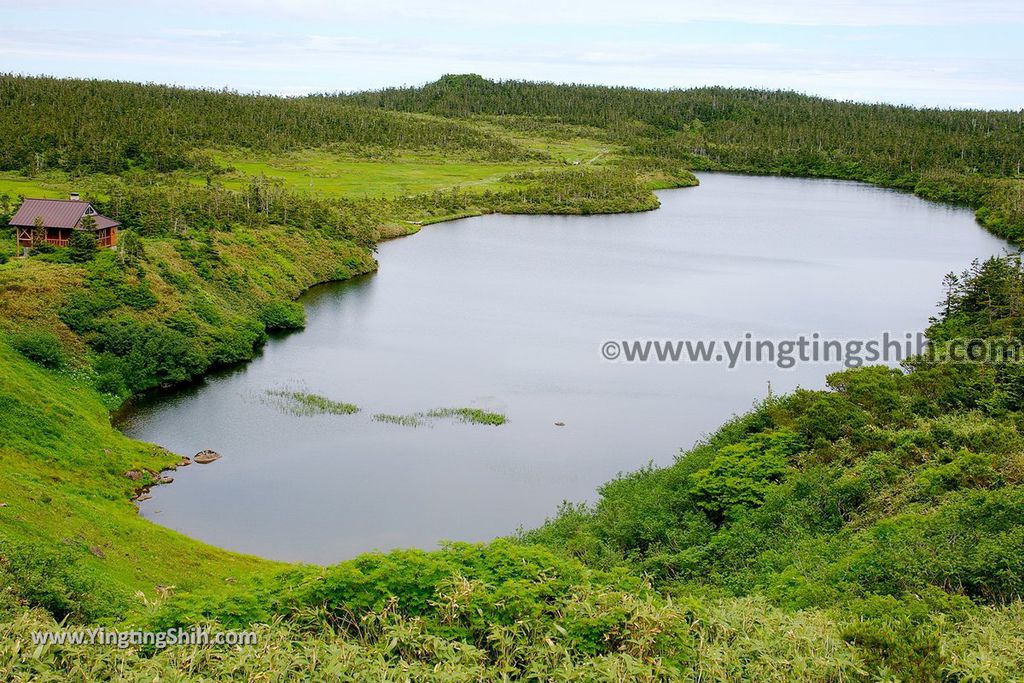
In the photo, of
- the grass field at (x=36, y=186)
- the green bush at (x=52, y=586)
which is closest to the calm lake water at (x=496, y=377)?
the green bush at (x=52, y=586)

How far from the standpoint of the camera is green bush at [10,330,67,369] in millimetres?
42622

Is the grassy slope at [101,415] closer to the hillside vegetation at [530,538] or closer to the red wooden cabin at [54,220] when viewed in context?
the hillside vegetation at [530,538]

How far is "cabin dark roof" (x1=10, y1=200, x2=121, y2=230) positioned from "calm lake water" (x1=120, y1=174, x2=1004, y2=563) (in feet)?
44.9

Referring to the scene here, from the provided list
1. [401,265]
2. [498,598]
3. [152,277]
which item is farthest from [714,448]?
[401,265]

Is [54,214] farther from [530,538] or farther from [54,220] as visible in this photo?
[530,538]

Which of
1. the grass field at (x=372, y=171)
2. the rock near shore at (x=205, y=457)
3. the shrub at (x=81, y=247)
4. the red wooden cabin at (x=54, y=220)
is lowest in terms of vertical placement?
the rock near shore at (x=205, y=457)

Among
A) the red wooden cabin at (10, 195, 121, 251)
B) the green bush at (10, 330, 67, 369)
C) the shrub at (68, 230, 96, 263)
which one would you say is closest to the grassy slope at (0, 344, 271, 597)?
the green bush at (10, 330, 67, 369)

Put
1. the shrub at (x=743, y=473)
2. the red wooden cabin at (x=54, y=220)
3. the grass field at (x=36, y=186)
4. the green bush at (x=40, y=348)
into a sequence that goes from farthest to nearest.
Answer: the grass field at (x=36, y=186) → the red wooden cabin at (x=54, y=220) → the green bush at (x=40, y=348) → the shrub at (x=743, y=473)

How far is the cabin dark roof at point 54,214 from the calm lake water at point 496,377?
1367cm

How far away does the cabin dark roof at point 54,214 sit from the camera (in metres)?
56.1

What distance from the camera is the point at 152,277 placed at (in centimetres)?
5434

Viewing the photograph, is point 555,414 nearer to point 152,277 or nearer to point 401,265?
point 152,277

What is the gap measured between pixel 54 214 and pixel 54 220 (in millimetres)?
503

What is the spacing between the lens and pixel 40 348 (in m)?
43.0
